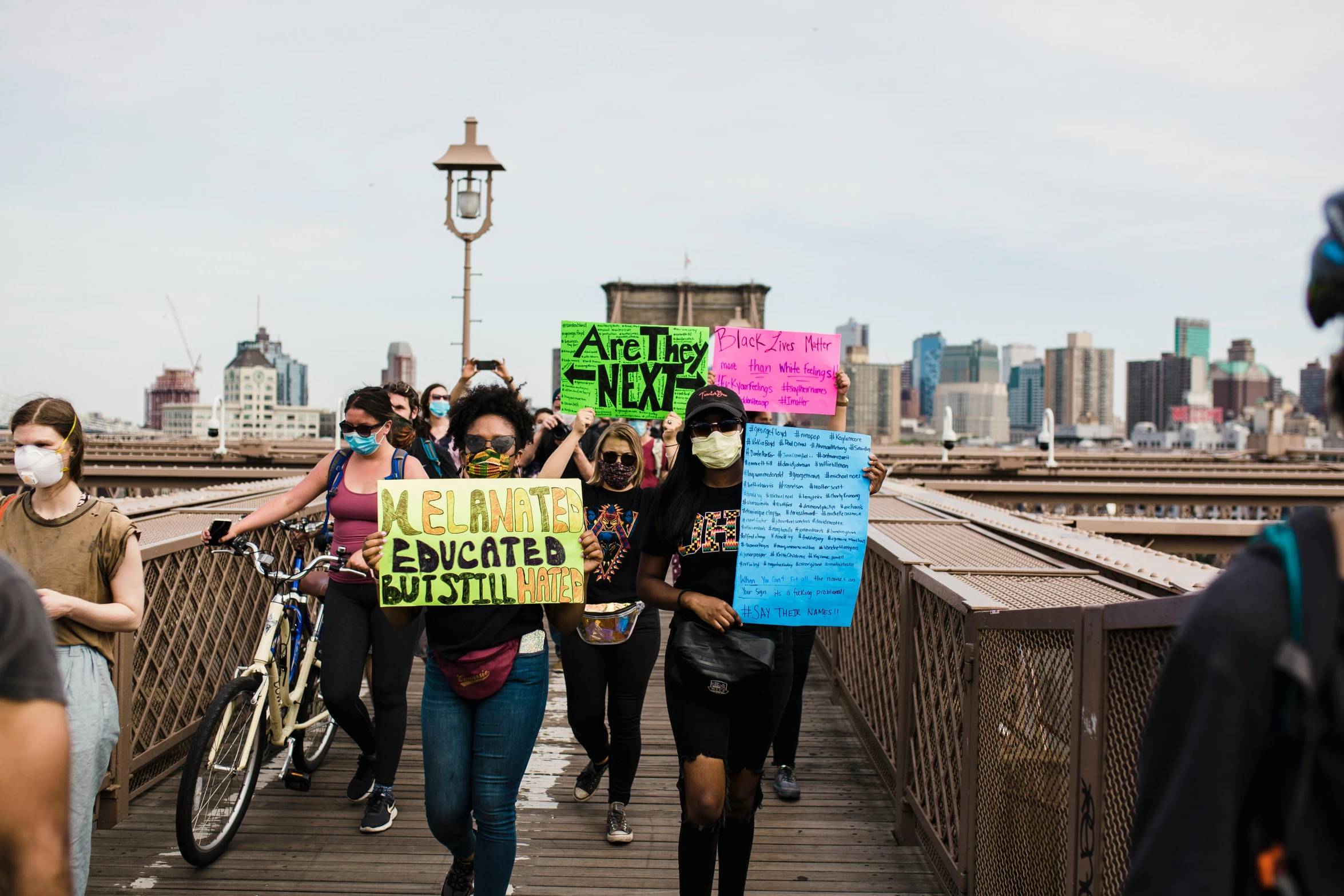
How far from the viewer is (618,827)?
5.16 m

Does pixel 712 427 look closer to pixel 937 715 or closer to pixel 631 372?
pixel 937 715

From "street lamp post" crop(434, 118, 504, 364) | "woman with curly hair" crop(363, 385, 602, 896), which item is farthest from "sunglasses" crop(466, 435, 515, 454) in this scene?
"street lamp post" crop(434, 118, 504, 364)

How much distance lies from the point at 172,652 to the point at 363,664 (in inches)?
53.9

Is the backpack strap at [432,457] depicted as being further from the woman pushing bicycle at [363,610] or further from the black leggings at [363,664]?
the black leggings at [363,664]

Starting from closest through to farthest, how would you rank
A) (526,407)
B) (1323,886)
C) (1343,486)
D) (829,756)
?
(1323,886), (526,407), (829,756), (1343,486)

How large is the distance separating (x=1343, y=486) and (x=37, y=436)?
17327mm

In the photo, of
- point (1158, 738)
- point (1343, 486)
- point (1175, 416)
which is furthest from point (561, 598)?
point (1175, 416)

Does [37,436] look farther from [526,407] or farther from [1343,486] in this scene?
[1343,486]

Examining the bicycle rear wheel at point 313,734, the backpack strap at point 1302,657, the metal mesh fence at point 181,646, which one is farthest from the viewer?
the bicycle rear wheel at point 313,734

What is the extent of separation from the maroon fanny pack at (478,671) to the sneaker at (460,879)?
73 cm

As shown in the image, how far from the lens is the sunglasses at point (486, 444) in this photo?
162 inches

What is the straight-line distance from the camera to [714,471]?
13.1 feet

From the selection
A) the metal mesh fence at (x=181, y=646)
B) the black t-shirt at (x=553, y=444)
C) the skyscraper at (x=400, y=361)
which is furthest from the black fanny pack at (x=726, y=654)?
the skyscraper at (x=400, y=361)

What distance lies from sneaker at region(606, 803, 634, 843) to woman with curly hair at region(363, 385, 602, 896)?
136cm
